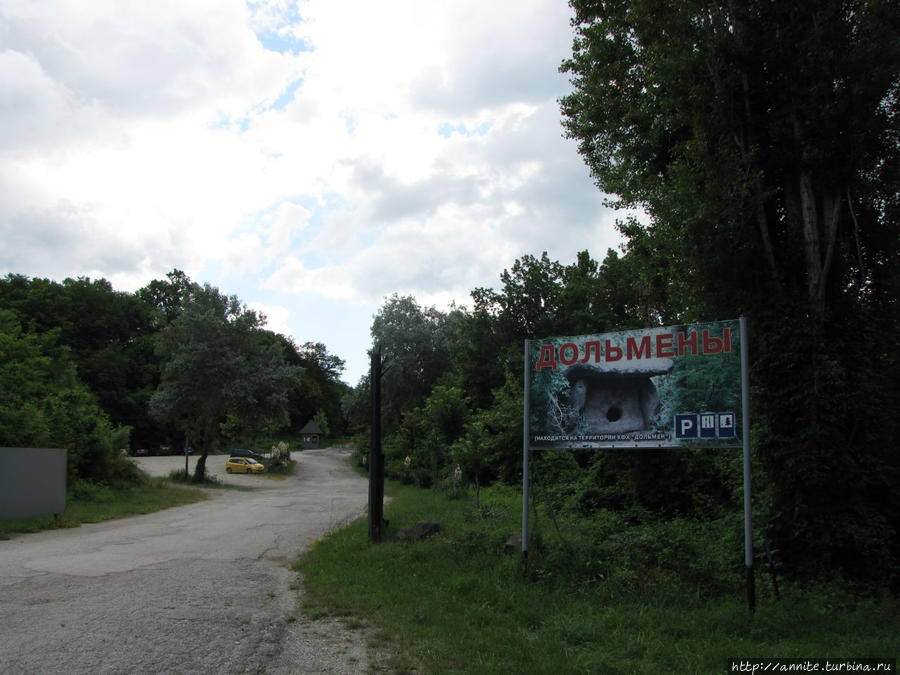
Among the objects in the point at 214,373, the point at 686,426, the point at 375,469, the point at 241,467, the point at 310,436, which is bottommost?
the point at 310,436

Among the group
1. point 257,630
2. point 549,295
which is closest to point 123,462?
point 257,630

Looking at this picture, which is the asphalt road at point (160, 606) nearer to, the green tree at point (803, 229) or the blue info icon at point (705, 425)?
the blue info icon at point (705, 425)

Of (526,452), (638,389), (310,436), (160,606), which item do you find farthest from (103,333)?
(638,389)

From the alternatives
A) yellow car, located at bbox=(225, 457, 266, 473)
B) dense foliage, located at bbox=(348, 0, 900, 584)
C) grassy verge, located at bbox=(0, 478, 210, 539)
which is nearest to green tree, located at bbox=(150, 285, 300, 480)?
grassy verge, located at bbox=(0, 478, 210, 539)

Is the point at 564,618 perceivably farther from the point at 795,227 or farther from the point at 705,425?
the point at 795,227

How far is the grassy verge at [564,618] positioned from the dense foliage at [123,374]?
15.2 meters

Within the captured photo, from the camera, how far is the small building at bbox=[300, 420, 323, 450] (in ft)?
305

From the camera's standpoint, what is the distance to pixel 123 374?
2766 inches

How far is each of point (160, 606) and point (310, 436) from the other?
90.1 m

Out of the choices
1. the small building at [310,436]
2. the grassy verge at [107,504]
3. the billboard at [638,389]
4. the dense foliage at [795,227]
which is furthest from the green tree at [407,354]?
the small building at [310,436]

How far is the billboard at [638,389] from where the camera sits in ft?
24.2

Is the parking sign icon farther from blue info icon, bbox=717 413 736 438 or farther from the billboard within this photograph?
blue info icon, bbox=717 413 736 438

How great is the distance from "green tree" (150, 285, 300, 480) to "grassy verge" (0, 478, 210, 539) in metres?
6.69

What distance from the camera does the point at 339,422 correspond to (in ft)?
391
